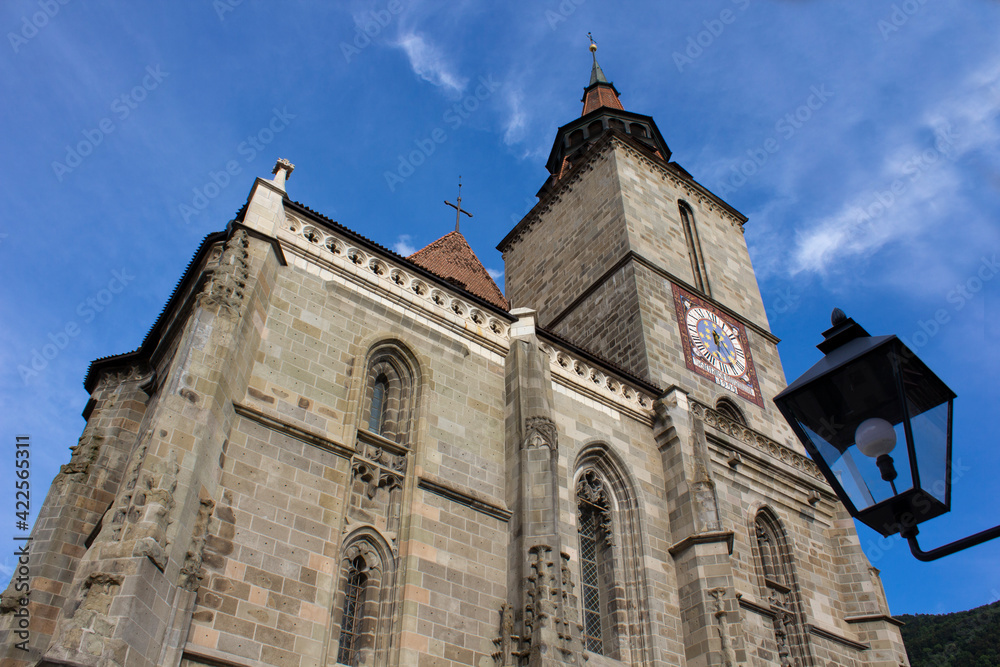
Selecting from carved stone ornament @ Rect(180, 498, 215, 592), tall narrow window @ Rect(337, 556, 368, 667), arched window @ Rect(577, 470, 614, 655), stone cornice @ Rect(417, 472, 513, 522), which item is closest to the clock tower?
arched window @ Rect(577, 470, 614, 655)

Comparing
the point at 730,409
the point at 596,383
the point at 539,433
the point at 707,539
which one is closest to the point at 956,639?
the point at 730,409

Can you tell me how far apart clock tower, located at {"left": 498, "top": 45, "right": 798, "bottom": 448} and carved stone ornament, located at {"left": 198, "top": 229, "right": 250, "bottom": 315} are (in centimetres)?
903

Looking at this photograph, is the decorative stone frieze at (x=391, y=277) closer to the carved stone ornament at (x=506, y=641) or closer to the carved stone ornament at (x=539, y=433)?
the carved stone ornament at (x=539, y=433)

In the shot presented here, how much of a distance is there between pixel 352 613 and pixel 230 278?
4360 millimetres

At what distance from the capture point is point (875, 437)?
3441mm

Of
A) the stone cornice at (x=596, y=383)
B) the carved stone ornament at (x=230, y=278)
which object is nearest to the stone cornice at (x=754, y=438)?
the stone cornice at (x=596, y=383)

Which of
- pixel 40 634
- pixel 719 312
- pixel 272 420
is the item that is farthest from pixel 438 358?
pixel 719 312

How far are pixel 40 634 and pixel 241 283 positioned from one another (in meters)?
4.91

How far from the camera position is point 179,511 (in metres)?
7.60

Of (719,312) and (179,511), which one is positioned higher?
(719,312)

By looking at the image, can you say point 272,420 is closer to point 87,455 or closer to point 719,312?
point 87,455

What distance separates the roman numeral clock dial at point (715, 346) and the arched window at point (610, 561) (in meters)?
5.14

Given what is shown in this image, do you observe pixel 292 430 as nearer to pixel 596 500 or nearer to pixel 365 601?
pixel 365 601

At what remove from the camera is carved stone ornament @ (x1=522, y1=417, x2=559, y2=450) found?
36.7ft
